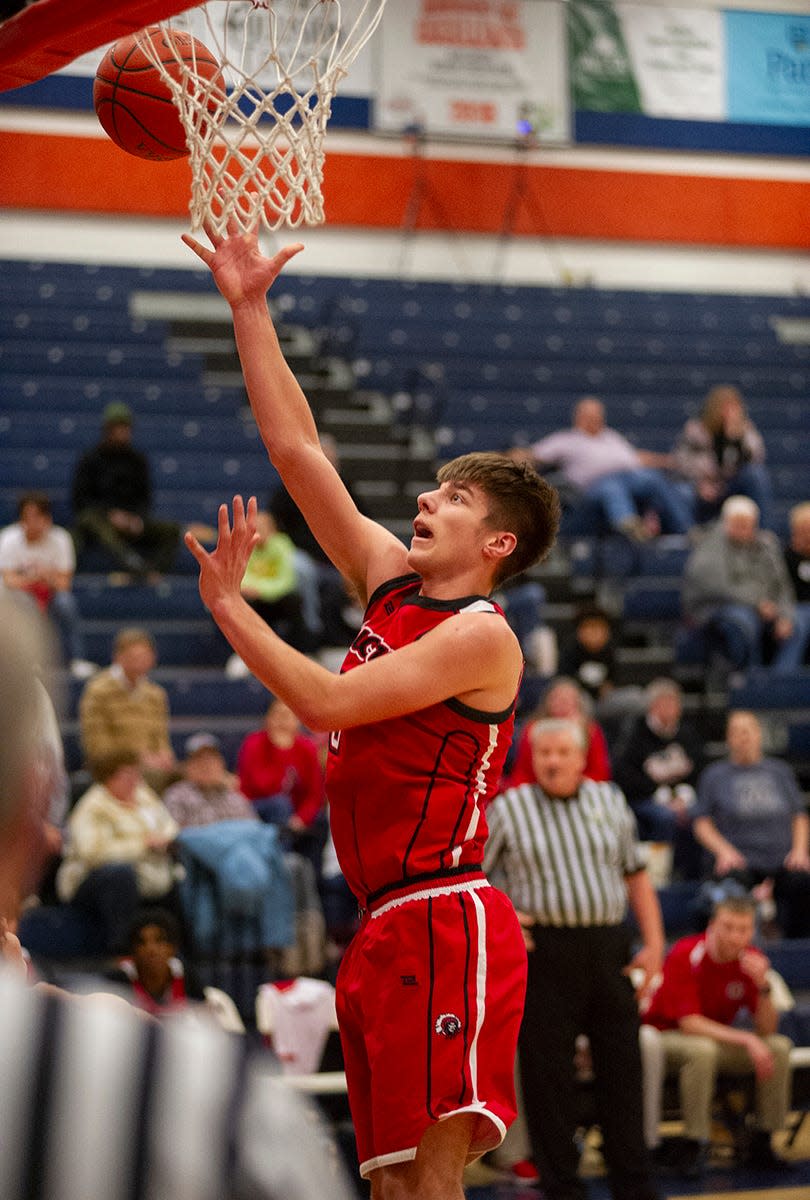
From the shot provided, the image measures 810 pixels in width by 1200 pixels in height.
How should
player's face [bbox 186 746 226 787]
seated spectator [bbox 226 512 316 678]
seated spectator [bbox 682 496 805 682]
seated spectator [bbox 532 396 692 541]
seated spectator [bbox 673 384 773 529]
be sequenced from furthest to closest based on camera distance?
seated spectator [bbox 532 396 692 541]
seated spectator [bbox 673 384 773 529]
seated spectator [bbox 682 496 805 682]
seated spectator [bbox 226 512 316 678]
player's face [bbox 186 746 226 787]

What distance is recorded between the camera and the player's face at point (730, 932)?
723 centimetres

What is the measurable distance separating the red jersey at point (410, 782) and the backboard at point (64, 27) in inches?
56.3

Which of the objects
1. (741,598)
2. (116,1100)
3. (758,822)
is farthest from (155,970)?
(116,1100)

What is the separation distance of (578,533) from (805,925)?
15.0 feet

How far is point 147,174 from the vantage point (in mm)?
17281

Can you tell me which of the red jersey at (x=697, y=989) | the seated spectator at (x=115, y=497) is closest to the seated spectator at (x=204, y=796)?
the red jersey at (x=697, y=989)

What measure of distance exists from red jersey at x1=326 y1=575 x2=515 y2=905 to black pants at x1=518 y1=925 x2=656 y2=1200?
296cm

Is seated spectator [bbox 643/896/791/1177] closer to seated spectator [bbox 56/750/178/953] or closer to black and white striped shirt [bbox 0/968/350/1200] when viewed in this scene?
seated spectator [bbox 56/750/178/953]

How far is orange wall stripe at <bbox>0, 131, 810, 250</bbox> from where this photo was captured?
56.1ft

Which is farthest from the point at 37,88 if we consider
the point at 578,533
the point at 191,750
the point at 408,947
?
the point at 408,947

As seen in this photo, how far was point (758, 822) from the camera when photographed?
8836 millimetres

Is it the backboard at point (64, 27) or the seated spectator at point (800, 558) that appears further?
the seated spectator at point (800, 558)

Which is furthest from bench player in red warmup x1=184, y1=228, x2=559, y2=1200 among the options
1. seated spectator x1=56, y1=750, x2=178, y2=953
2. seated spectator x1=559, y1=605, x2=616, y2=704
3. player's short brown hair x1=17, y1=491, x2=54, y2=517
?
seated spectator x1=559, y1=605, x2=616, y2=704

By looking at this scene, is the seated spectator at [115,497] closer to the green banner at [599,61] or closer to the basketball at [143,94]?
the basketball at [143,94]
